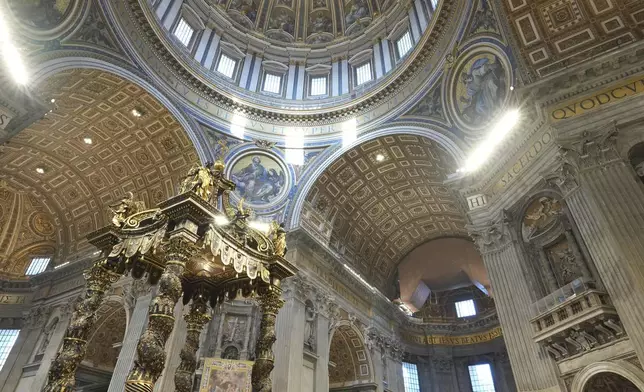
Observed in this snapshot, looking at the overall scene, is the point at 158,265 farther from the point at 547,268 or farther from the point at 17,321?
the point at 17,321

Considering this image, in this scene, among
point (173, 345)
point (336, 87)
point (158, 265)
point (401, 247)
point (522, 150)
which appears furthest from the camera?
point (401, 247)

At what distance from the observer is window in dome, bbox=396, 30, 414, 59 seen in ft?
50.3

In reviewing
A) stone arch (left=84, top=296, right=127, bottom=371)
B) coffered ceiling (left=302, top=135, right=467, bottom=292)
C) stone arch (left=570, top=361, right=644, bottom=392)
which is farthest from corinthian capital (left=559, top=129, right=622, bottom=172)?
stone arch (left=84, top=296, right=127, bottom=371)

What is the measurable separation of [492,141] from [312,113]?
7648 mm

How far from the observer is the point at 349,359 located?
15336 millimetres

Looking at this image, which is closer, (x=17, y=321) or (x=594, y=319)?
(x=594, y=319)

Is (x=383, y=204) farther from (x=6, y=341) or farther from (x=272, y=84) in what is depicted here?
(x=6, y=341)

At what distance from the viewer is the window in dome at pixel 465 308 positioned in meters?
20.9

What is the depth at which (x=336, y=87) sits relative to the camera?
17000mm

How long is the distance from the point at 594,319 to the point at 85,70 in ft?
43.6

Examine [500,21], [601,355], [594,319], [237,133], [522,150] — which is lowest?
[601,355]

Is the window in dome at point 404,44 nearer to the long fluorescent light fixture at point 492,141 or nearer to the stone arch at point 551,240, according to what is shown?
the long fluorescent light fixture at point 492,141

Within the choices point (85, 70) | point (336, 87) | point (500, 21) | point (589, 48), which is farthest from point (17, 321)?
point (589, 48)

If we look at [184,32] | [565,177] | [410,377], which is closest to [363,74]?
[184,32]
